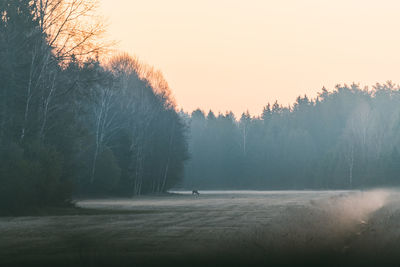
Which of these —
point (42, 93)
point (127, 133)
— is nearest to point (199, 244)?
point (42, 93)

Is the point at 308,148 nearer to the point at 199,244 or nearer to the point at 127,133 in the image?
the point at 127,133

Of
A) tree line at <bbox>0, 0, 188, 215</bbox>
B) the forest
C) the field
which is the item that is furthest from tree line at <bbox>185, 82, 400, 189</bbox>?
the field

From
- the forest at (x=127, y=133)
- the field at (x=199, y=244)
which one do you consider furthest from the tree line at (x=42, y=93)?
the field at (x=199, y=244)

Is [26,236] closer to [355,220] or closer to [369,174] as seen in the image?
[355,220]

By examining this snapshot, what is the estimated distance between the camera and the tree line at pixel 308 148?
127688mm

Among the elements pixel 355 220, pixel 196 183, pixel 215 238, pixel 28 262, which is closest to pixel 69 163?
pixel 355 220

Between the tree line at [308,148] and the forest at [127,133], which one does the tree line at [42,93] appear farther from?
the tree line at [308,148]

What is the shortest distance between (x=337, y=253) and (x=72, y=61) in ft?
85.6

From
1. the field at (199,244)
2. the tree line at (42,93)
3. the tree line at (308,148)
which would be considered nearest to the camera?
the field at (199,244)

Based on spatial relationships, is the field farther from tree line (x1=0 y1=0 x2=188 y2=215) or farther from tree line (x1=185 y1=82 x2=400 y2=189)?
tree line (x1=185 y1=82 x2=400 y2=189)

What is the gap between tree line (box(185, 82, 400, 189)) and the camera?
128m

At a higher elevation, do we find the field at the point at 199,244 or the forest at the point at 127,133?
the forest at the point at 127,133

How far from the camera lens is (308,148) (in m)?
154

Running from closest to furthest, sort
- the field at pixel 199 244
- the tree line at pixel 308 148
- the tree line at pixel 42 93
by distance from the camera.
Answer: the field at pixel 199 244 < the tree line at pixel 42 93 < the tree line at pixel 308 148
